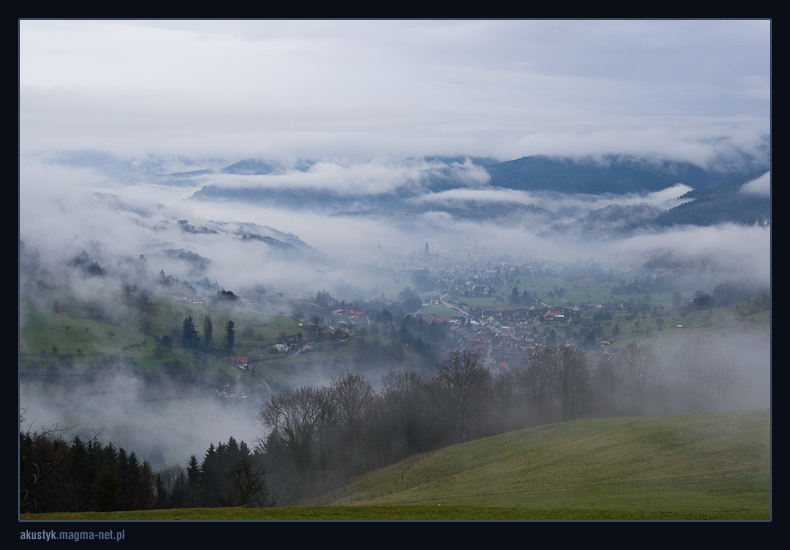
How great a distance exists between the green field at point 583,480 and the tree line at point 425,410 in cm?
451

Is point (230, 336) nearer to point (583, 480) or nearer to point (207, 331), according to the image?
point (207, 331)

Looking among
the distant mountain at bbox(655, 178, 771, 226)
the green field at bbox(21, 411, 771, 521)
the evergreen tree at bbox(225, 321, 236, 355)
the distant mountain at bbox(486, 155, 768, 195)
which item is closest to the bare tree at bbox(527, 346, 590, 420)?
the green field at bbox(21, 411, 771, 521)

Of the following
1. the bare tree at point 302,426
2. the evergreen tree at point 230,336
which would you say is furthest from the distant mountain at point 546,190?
the bare tree at point 302,426

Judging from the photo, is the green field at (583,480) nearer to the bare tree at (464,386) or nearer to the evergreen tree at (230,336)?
the bare tree at (464,386)

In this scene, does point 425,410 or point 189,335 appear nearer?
point 425,410

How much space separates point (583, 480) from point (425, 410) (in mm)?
23342

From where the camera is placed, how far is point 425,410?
155 ft

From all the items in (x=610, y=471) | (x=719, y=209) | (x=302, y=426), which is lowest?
(x=302, y=426)

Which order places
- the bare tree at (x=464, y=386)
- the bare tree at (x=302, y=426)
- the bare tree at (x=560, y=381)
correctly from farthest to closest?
the bare tree at (x=464, y=386) < the bare tree at (x=560, y=381) < the bare tree at (x=302, y=426)

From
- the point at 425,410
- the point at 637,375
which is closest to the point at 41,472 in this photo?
the point at 425,410

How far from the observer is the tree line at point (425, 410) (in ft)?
124

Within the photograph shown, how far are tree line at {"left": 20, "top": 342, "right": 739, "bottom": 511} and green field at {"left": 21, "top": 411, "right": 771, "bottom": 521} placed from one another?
451cm

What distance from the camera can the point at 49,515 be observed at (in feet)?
55.9

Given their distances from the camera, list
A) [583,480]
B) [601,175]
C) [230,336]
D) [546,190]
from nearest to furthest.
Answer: [583,480] → [601,175] → [546,190] → [230,336]
